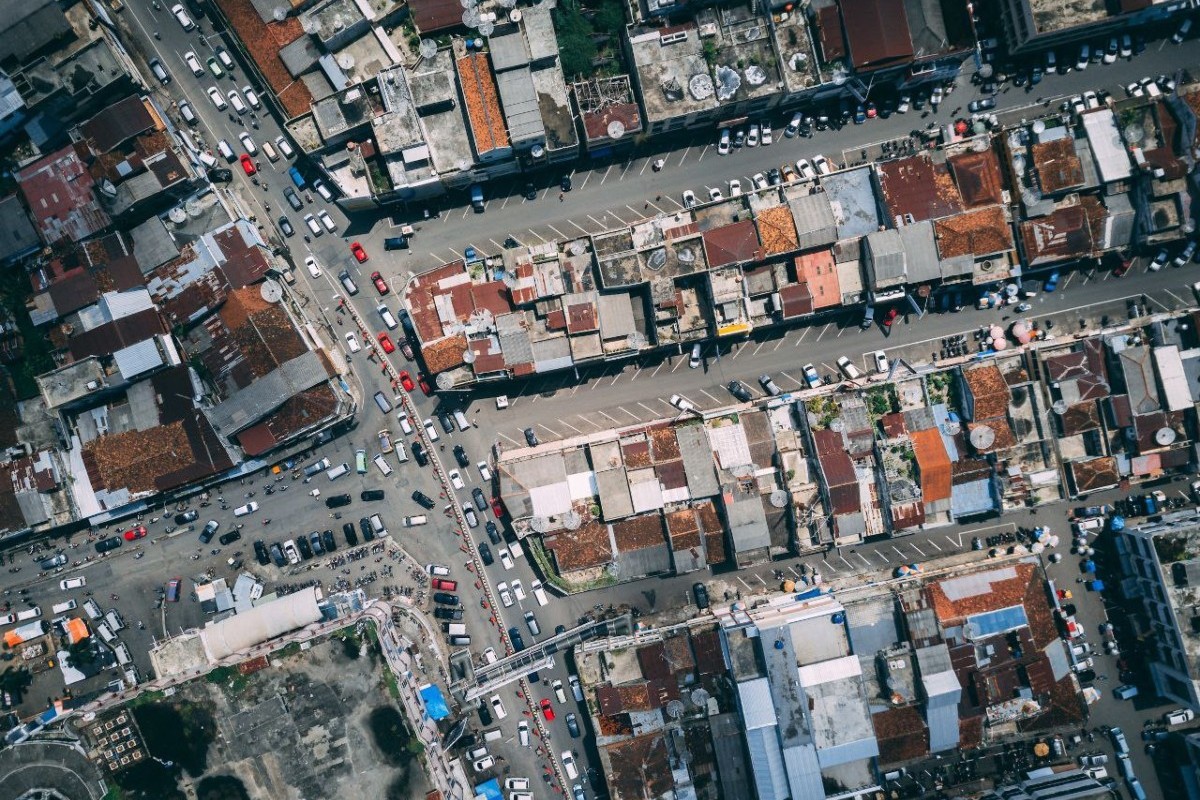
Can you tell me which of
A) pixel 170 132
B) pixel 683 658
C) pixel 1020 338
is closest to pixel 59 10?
pixel 170 132

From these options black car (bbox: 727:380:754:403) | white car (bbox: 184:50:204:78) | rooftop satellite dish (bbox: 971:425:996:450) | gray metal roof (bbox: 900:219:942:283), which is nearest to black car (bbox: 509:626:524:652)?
black car (bbox: 727:380:754:403)

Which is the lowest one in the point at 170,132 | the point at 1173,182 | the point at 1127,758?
the point at 1127,758

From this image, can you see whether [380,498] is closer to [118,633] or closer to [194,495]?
[194,495]

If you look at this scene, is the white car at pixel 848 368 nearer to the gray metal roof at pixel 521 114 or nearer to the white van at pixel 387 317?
the gray metal roof at pixel 521 114

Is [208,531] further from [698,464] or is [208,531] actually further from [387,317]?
[698,464]

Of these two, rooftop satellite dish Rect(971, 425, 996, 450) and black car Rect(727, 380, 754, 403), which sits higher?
black car Rect(727, 380, 754, 403)

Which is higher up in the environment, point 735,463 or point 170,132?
point 170,132

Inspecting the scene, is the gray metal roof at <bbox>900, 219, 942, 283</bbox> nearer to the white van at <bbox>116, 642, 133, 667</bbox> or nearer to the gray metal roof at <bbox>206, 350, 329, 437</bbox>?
the gray metal roof at <bbox>206, 350, 329, 437</bbox>
